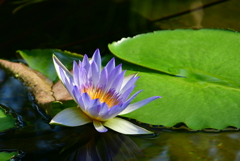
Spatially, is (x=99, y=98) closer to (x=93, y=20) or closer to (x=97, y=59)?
(x=97, y=59)

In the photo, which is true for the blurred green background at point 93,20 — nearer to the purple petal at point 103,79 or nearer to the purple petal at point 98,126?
the purple petal at point 103,79

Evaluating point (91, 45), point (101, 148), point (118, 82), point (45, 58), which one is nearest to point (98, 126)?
point (101, 148)

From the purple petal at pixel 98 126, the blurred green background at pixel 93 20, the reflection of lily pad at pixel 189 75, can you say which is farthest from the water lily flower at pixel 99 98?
the blurred green background at pixel 93 20

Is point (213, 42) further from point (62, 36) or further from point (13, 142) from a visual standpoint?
point (13, 142)

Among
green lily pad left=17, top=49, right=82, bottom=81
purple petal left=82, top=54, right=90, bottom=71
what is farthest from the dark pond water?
purple petal left=82, top=54, right=90, bottom=71

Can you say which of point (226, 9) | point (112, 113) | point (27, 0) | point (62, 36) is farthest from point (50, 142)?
point (226, 9)

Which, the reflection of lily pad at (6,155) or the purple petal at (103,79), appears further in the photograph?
the purple petal at (103,79)
